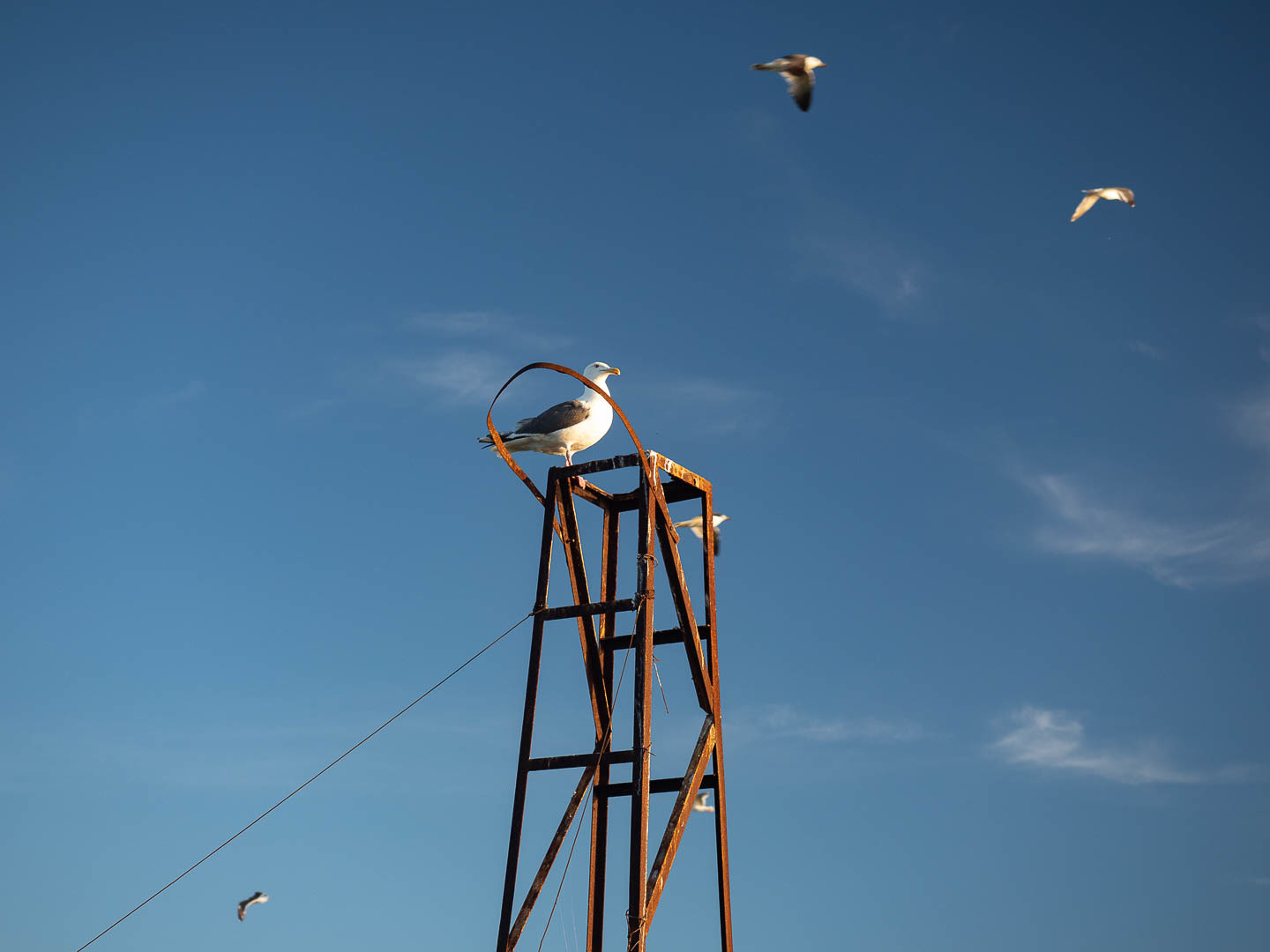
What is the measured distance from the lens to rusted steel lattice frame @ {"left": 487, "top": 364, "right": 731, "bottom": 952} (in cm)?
1184

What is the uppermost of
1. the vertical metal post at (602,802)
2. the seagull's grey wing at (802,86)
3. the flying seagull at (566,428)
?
the seagull's grey wing at (802,86)

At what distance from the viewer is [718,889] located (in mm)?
12227

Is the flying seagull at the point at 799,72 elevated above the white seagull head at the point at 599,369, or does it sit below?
above

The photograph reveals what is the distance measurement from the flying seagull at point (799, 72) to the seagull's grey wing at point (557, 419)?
17.1 ft

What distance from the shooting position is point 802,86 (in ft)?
53.1

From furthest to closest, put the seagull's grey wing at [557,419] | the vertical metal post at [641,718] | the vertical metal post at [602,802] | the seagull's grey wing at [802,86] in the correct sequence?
1. the seagull's grey wing at [802,86]
2. the seagull's grey wing at [557,419]
3. the vertical metal post at [602,802]
4. the vertical metal post at [641,718]

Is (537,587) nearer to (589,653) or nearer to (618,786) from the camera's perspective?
(589,653)

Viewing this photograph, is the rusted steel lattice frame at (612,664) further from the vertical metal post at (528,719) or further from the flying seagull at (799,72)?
the flying seagull at (799,72)

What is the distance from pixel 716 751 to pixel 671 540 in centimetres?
212

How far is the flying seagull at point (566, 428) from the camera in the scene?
13883 millimetres

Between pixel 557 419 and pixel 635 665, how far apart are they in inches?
127

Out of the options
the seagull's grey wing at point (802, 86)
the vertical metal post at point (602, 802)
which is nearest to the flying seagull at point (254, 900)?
the vertical metal post at point (602, 802)

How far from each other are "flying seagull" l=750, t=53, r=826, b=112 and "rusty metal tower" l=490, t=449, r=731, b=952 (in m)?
5.72

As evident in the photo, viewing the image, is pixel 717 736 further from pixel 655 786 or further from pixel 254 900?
pixel 254 900
